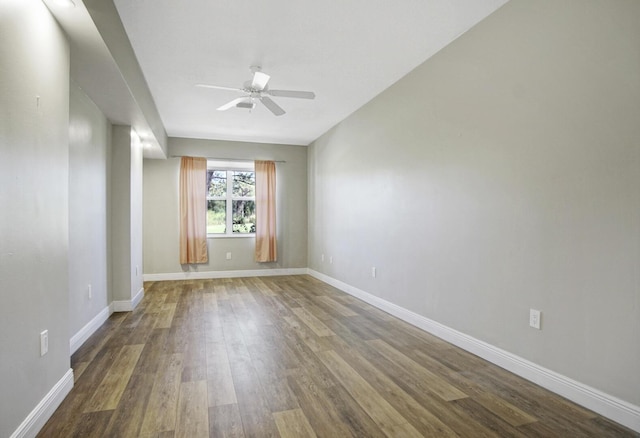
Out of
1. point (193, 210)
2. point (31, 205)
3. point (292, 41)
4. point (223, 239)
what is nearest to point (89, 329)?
point (31, 205)

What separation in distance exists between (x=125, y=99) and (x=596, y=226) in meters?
3.71

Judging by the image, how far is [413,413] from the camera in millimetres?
2004

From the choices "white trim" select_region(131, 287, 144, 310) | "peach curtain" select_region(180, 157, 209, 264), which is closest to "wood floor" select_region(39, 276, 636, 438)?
"white trim" select_region(131, 287, 144, 310)

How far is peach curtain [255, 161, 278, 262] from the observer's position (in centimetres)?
696

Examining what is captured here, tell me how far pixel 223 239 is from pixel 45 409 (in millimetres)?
5029

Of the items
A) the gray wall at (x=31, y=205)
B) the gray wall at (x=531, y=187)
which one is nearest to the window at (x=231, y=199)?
the gray wall at (x=531, y=187)

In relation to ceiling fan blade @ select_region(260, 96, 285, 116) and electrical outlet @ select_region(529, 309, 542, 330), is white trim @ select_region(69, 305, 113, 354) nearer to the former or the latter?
ceiling fan blade @ select_region(260, 96, 285, 116)

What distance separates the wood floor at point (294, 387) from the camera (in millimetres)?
1871

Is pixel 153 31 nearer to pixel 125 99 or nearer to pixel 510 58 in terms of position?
pixel 125 99

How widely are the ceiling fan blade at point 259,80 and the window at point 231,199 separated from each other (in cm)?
358

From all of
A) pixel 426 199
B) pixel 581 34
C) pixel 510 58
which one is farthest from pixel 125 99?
pixel 581 34

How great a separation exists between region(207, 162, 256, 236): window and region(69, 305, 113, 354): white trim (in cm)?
303

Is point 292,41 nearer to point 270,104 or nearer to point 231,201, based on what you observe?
point 270,104

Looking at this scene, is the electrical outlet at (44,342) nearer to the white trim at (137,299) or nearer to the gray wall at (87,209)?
the gray wall at (87,209)
